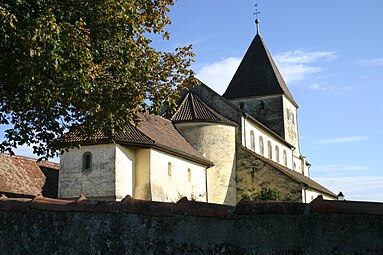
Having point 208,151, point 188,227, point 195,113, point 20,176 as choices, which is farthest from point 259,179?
point 188,227

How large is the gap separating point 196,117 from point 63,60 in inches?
874

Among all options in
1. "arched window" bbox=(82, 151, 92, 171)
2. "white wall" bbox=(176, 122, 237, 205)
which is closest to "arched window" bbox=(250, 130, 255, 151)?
"white wall" bbox=(176, 122, 237, 205)

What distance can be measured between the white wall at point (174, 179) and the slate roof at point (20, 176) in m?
7.86

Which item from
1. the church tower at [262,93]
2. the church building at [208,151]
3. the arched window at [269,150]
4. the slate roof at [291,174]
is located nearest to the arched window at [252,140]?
the church building at [208,151]

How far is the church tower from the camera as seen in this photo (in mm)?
43750

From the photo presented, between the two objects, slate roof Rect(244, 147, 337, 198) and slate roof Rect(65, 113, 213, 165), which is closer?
slate roof Rect(65, 113, 213, 165)

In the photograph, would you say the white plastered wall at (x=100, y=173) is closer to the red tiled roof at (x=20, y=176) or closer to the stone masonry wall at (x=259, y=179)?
the red tiled roof at (x=20, y=176)

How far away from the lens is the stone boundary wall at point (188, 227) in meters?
4.40

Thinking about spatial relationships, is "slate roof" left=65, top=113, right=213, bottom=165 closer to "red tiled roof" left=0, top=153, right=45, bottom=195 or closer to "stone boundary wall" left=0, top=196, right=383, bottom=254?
"red tiled roof" left=0, top=153, right=45, bottom=195

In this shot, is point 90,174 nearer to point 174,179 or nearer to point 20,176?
point 174,179

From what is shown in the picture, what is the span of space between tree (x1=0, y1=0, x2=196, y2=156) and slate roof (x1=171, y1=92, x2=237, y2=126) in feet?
60.1

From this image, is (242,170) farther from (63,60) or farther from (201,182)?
(63,60)

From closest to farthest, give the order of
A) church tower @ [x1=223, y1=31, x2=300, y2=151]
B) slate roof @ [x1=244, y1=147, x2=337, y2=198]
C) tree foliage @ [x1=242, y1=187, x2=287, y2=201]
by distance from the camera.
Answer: tree foliage @ [x1=242, y1=187, x2=287, y2=201] < slate roof @ [x1=244, y1=147, x2=337, y2=198] < church tower @ [x1=223, y1=31, x2=300, y2=151]

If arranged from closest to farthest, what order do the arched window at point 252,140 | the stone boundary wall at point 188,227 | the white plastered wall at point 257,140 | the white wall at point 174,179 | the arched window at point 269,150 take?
the stone boundary wall at point 188,227 < the white wall at point 174,179 < the white plastered wall at point 257,140 < the arched window at point 252,140 < the arched window at point 269,150
